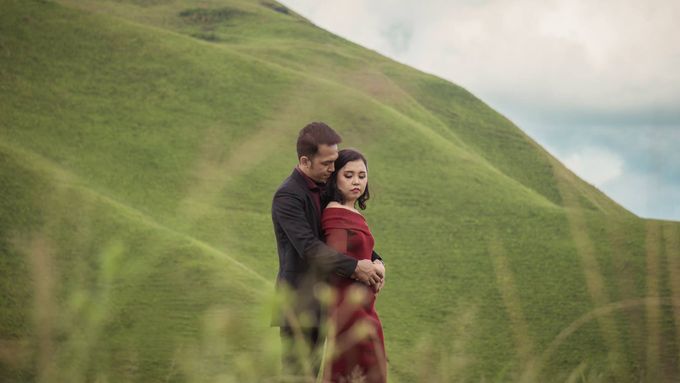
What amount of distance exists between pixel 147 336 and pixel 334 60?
1228 inches

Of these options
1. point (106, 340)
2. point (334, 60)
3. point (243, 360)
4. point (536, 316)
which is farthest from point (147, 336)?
point (334, 60)

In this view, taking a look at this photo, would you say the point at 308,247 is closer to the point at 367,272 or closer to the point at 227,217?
the point at 367,272

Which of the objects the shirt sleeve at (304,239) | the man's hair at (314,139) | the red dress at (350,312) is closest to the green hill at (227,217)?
the red dress at (350,312)

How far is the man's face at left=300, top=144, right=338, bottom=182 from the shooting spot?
12.0ft

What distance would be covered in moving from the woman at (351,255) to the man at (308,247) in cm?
6

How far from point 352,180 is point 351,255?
42 cm

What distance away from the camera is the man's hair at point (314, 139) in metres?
3.65

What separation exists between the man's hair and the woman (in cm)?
12

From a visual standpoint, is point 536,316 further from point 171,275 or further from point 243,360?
point 243,360

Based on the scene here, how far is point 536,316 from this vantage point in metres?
16.7

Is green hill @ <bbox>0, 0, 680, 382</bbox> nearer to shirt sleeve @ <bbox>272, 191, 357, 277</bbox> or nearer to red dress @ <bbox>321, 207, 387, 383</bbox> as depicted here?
red dress @ <bbox>321, 207, 387, 383</bbox>

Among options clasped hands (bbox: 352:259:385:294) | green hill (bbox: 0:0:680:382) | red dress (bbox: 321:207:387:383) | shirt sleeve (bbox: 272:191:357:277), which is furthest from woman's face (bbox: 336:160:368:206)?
green hill (bbox: 0:0:680:382)

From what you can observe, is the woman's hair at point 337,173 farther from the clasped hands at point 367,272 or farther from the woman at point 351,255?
the clasped hands at point 367,272

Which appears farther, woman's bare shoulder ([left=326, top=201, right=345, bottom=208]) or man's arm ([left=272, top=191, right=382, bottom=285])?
woman's bare shoulder ([left=326, top=201, right=345, bottom=208])
